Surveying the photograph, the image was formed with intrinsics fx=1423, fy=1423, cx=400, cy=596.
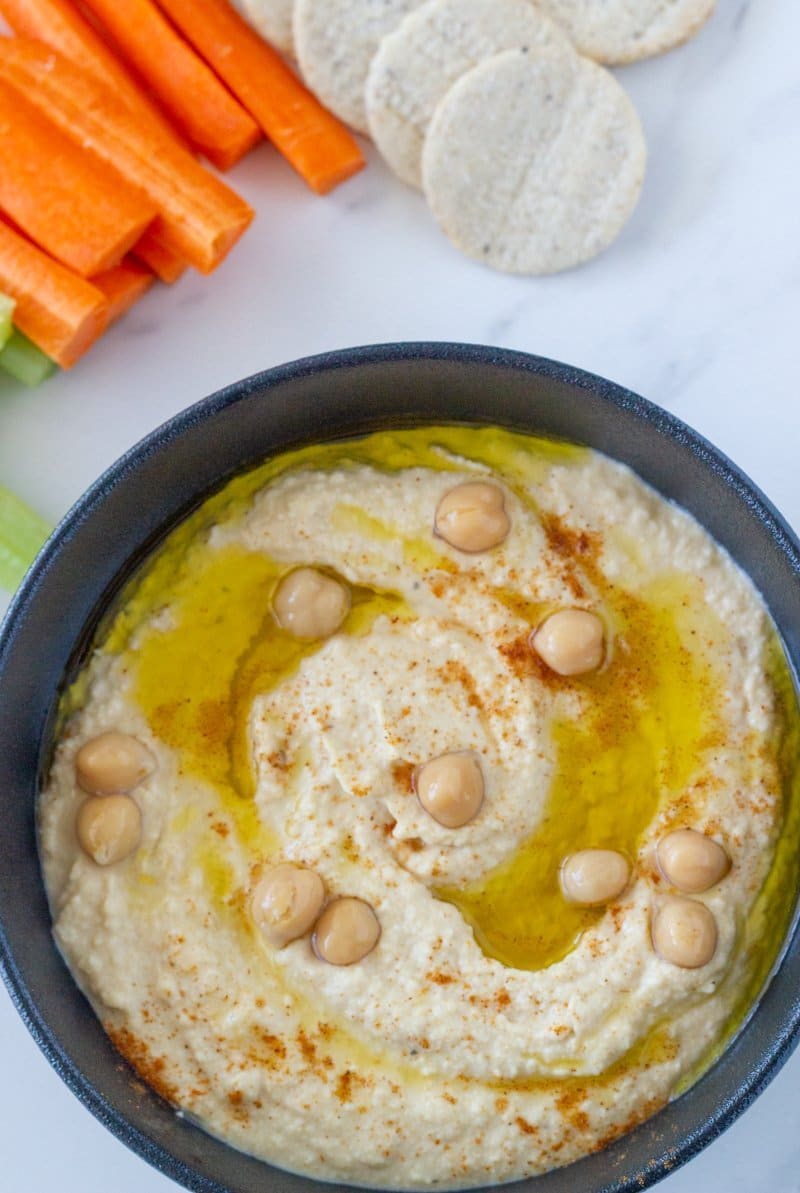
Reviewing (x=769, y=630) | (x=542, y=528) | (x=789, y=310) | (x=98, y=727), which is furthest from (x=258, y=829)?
(x=789, y=310)

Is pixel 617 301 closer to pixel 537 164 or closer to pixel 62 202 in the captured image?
pixel 537 164

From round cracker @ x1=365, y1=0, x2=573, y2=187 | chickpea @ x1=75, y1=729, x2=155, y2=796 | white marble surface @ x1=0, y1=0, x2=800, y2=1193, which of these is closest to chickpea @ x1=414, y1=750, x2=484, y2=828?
chickpea @ x1=75, y1=729, x2=155, y2=796

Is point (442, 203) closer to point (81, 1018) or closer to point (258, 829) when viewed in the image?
point (258, 829)

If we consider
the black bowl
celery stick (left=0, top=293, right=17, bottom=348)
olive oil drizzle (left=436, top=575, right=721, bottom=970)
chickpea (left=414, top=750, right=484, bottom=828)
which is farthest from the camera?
celery stick (left=0, top=293, right=17, bottom=348)

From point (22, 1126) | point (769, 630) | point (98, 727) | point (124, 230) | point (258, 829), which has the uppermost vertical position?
point (124, 230)

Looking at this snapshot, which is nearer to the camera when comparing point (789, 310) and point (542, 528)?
point (542, 528)

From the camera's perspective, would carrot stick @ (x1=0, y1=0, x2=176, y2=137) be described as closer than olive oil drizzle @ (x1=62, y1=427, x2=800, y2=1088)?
No

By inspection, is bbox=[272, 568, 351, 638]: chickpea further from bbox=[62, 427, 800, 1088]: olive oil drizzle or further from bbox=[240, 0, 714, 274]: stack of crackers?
bbox=[240, 0, 714, 274]: stack of crackers
